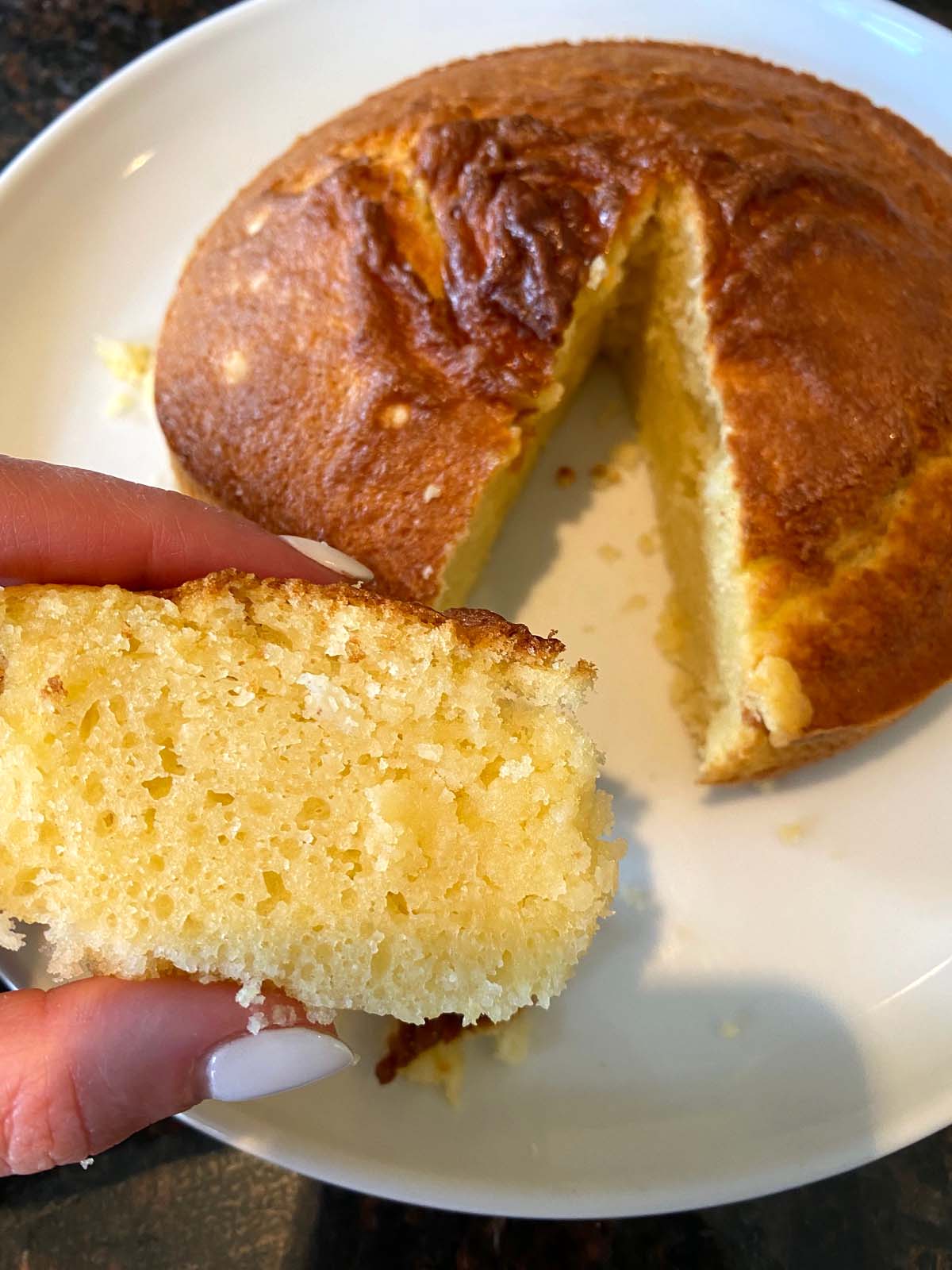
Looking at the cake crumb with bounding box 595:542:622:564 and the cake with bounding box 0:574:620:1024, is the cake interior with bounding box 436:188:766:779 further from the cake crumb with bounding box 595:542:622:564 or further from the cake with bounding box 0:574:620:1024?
the cake with bounding box 0:574:620:1024

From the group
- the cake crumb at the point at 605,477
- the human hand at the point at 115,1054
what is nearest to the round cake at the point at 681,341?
the cake crumb at the point at 605,477

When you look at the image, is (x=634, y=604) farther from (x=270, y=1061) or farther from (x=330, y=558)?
(x=270, y=1061)

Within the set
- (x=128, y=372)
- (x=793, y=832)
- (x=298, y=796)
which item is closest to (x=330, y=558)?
(x=298, y=796)

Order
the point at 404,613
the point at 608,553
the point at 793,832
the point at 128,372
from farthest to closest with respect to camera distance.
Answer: the point at 128,372, the point at 608,553, the point at 793,832, the point at 404,613

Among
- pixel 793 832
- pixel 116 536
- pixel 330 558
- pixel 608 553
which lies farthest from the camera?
pixel 608 553

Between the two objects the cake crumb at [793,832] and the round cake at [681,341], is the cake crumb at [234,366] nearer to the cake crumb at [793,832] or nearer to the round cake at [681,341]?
the round cake at [681,341]

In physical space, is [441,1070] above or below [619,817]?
below

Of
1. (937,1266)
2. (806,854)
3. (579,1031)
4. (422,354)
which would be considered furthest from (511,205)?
(937,1266)
